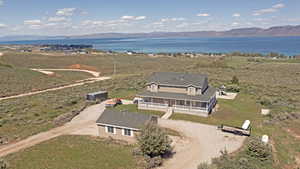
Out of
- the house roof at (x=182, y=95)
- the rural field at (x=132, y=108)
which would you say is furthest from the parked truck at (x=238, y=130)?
the house roof at (x=182, y=95)

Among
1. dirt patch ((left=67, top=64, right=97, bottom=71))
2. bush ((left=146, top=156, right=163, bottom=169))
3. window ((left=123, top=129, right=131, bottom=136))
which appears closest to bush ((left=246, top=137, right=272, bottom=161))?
bush ((left=146, top=156, right=163, bottom=169))

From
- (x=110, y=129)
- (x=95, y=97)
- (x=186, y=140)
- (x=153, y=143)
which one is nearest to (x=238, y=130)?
(x=186, y=140)

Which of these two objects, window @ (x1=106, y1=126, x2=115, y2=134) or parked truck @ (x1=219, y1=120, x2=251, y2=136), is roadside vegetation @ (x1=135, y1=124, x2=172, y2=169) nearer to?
window @ (x1=106, y1=126, x2=115, y2=134)

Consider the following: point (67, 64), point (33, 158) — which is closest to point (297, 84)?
point (33, 158)

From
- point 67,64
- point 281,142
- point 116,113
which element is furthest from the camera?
point 67,64

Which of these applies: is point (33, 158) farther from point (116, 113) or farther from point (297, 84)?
point (297, 84)

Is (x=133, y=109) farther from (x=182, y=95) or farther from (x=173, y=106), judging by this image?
(x=182, y=95)

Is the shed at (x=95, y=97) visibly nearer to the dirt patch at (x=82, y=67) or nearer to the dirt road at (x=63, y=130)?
the dirt road at (x=63, y=130)
